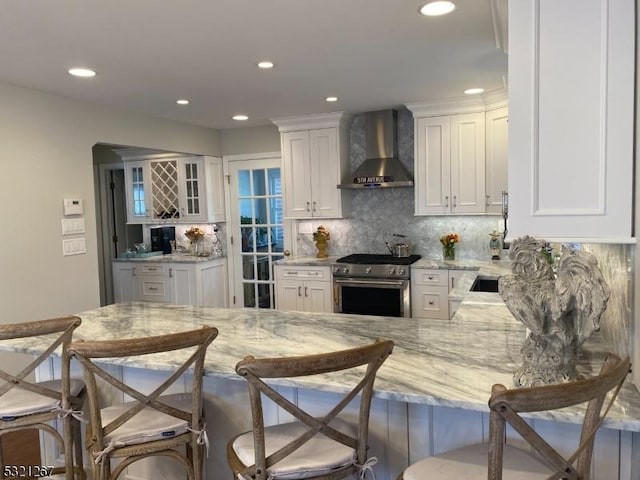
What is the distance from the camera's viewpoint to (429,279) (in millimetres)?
4453

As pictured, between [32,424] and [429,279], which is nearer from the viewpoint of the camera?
[32,424]

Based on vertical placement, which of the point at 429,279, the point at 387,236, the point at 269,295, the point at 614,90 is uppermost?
the point at 614,90

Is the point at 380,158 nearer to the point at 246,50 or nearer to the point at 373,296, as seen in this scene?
the point at 373,296

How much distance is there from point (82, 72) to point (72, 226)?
4.34ft

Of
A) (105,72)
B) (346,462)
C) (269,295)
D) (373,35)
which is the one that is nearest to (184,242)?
(269,295)

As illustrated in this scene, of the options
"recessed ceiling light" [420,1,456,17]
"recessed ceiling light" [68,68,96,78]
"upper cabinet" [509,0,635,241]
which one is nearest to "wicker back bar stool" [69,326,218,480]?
"upper cabinet" [509,0,635,241]

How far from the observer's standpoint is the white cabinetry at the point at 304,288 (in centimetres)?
491

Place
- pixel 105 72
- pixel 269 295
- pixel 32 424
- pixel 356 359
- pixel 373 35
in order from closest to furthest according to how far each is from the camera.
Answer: pixel 356 359 < pixel 32 424 < pixel 373 35 < pixel 105 72 < pixel 269 295

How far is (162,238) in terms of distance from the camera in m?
6.34

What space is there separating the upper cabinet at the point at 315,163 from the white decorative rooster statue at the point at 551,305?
369 centimetres

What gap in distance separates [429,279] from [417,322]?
7.08ft

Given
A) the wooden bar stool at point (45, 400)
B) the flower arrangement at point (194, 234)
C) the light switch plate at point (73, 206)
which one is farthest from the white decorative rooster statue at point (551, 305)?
the flower arrangement at point (194, 234)

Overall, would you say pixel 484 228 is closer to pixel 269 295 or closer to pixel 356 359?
pixel 269 295

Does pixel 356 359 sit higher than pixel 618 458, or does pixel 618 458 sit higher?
pixel 356 359
